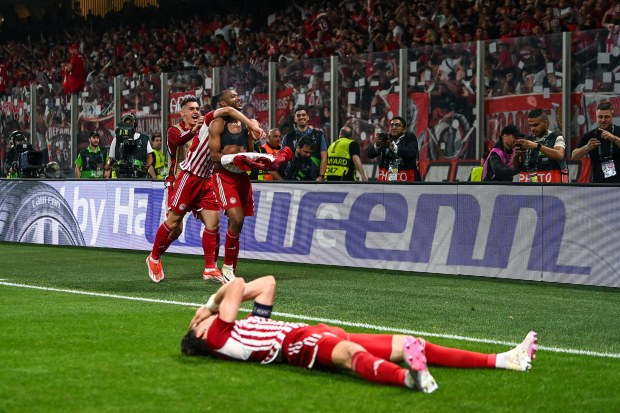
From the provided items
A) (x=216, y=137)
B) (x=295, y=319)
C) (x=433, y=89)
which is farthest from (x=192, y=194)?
(x=433, y=89)

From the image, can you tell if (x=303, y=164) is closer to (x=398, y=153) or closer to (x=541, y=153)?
(x=398, y=153)

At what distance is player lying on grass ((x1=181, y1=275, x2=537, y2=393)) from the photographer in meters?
6.28

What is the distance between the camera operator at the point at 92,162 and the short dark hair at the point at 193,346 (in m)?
17.2

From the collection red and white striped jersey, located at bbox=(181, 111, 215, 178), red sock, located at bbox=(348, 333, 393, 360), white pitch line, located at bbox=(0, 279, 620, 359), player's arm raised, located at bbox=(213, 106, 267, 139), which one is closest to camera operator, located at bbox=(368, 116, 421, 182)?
red and white striped jersey, located at bbox=(181, 111, 215, 178)

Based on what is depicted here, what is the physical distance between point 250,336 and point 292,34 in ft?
66.5

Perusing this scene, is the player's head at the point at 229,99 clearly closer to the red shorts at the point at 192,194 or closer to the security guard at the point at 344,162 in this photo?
the red shorts at the point at 192,194

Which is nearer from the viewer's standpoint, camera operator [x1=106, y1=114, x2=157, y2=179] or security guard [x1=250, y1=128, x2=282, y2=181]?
security guard [x1=250, y1=128, x2=282, y2=181]

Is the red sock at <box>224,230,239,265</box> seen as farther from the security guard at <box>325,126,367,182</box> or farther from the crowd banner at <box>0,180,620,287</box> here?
the security guard at <box>325,126,367,182</box>

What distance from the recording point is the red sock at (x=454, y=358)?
6668 mm

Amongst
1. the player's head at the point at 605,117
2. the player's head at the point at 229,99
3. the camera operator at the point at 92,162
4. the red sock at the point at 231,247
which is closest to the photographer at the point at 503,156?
the player's head at the point at 605,117

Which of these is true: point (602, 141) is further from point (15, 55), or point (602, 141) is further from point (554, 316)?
point (15, 55)

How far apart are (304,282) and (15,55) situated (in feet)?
91.9

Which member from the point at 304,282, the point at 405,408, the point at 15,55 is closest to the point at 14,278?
the point at 304,282

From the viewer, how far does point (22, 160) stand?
24.6 metres
